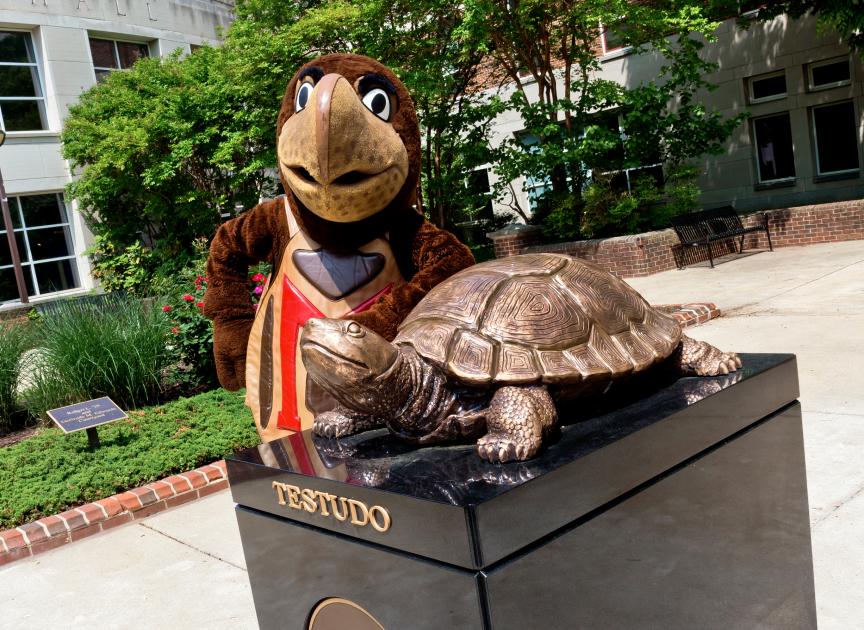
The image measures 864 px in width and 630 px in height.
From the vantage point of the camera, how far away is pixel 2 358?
25.0 ft

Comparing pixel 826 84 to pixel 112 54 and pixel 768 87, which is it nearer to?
pixel 768 87

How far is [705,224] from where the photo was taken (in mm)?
13188

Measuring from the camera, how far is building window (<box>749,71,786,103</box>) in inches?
628

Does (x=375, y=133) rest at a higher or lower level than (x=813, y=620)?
higher

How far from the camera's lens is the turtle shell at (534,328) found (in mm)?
2068

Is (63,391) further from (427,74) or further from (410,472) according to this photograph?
(427,74)

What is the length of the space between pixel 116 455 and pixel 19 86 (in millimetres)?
15157

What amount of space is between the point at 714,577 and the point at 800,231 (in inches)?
496

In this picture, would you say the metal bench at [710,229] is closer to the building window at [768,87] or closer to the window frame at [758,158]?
the window frame at [758,158]

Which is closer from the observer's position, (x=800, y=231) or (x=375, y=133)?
(x=375, y=133)

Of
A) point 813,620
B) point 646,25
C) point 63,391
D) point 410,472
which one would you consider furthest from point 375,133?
point 646,25

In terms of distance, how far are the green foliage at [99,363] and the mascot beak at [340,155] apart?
15.6 ft

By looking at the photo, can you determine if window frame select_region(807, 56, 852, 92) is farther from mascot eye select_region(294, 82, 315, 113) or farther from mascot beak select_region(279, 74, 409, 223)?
mascot eye select_region(294, 82, 315, 113)

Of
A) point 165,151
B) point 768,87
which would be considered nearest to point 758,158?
point 768,87
